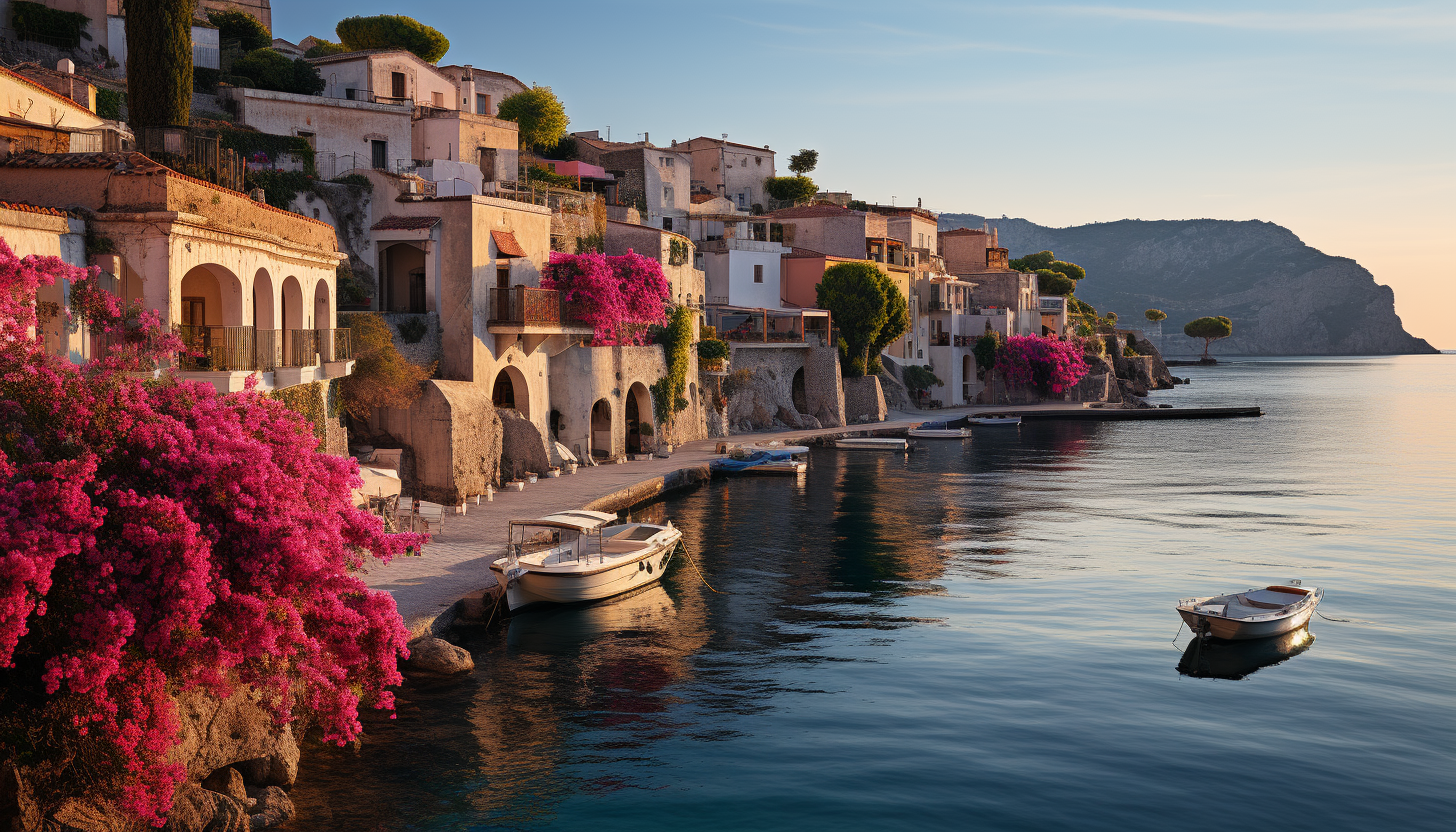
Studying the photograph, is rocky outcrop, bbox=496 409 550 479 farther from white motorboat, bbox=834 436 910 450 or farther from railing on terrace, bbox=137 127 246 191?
white motorboat, bbox=834 436 910 450

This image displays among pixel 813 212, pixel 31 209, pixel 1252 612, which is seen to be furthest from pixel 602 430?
pixel 813 212

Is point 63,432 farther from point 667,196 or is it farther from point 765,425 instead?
point 667,196

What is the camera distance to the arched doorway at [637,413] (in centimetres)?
5341

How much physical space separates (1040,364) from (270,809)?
295 feet

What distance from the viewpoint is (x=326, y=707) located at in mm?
15281

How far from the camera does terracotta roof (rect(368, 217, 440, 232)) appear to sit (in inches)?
1582

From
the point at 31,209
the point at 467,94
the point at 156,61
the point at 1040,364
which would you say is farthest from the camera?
the point at 1040,364

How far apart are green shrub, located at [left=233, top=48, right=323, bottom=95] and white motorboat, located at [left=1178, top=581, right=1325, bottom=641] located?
5044cm

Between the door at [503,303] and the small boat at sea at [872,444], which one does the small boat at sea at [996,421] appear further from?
the door at [503,303]

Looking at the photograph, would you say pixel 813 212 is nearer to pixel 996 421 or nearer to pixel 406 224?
pixel 996 421

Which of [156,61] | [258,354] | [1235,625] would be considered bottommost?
[1235,625]

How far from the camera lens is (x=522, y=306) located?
40.8m

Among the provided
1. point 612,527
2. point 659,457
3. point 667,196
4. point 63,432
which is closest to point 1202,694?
point 612,527

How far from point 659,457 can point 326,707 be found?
37.5 meters
